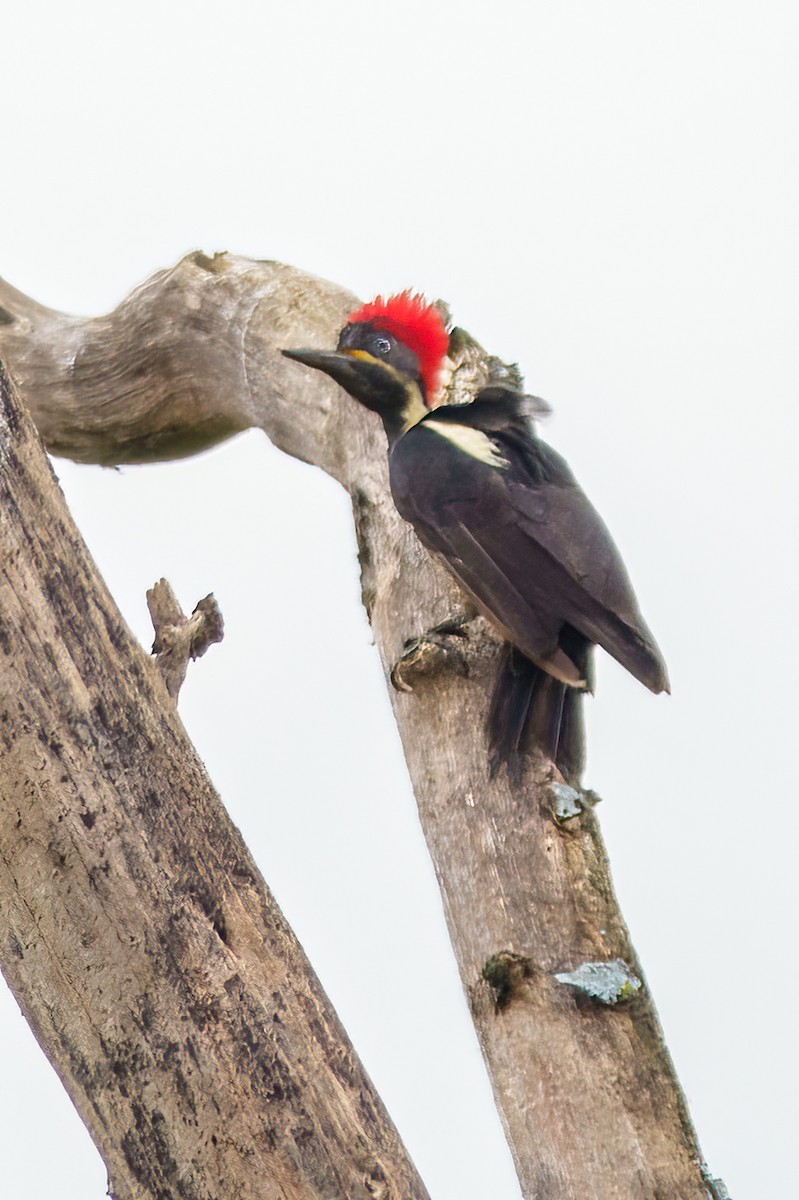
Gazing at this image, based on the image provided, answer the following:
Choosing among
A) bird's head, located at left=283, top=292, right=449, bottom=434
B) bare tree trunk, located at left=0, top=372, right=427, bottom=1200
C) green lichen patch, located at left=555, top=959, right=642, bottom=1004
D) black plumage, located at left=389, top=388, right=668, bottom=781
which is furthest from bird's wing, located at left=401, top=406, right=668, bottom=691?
bare tree trunk, located at left=0, top=372, right=427, bottom=1200

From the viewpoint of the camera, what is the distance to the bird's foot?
232cm

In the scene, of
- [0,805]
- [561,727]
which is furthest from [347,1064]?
[561,727]

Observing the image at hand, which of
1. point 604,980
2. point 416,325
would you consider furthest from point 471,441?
point 604,980

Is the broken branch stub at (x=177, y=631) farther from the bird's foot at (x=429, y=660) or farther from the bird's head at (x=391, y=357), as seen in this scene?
the bird's head at (x=391, y=357)

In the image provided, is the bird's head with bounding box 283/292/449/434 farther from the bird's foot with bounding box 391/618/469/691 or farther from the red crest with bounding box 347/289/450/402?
the bird's foot with bounding box 391/618/469/691

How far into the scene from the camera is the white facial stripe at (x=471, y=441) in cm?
240

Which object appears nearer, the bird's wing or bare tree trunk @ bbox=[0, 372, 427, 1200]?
bare tree trunk @ bbox=[0, 372, 427, 1200]

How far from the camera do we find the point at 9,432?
65.9 inches

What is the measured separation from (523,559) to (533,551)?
0.03 meters

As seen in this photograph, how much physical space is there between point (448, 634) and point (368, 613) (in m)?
0.35

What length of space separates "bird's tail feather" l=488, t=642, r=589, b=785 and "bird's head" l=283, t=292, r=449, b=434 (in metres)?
0.72

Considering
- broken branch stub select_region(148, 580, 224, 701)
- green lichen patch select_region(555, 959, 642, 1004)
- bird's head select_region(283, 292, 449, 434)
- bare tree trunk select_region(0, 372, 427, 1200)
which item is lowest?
bare tree trunk select_region(0, 372, 427, 1200)

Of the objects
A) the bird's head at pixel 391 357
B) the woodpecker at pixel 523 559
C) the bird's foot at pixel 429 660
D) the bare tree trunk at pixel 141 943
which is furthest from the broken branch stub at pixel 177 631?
the bird's head at pixel 391 357

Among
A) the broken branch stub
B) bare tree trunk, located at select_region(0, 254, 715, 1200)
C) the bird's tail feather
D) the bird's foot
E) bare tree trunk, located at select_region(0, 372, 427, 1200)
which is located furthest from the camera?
the bird's foot
